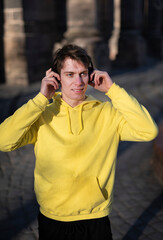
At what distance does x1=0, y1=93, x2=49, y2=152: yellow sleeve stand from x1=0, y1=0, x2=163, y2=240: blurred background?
2.00 m

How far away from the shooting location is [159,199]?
4.45 metres

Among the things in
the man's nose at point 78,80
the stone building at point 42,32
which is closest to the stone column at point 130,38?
the stone building at point 42,32

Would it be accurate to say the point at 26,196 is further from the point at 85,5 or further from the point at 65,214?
the point at 85,5

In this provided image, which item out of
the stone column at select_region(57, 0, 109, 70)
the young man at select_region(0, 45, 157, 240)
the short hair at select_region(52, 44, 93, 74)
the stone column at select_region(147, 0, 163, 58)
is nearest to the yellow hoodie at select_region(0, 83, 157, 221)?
the young man at select_region(0, 45, 157, 240)

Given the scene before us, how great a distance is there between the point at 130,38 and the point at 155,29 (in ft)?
12.5

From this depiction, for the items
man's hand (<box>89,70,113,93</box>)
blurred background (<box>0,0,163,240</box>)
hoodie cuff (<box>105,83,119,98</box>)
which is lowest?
blurred background (<box>0,0,163,240</box>)

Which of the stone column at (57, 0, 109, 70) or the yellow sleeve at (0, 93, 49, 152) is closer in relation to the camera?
the yellow sleeve at (0, 93, 49, 152)

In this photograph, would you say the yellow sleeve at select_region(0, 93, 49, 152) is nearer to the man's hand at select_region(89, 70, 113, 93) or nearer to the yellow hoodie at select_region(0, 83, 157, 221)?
the yellow hoodie at select_region(0, 83, 157, 221)

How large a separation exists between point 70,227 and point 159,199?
259 centimetres

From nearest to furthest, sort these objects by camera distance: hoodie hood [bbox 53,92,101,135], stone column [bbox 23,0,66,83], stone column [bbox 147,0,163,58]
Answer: hoodie hood [bbox 53,92,101,135], stone column [bbox 23,0,66,83], stone column [bbox 147,0,163,58]

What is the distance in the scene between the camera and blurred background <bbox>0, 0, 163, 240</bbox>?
4.09 m

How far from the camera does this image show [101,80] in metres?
2.27

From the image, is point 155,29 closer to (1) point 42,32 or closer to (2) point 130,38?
(2) point 130,38

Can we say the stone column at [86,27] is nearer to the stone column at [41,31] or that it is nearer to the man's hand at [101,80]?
the stone column at [41,31]
